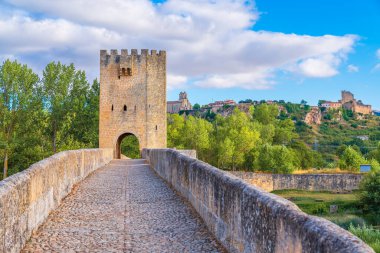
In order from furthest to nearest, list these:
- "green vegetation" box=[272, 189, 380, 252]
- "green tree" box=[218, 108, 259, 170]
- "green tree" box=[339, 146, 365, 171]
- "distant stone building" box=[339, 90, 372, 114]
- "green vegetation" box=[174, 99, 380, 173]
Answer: "distant stone building" box=[339, 90, 372, 114] < "green tree" box=[218, 108, 259, 170] < "green tree" box=[339, 146, 365, 171] < "green vegetation" box=[174, 99, 380, 173] < "green vegetation" box=[272, 189, 380, 252]

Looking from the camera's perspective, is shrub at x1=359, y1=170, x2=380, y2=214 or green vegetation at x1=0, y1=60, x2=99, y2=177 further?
green vegetation at x1=0, y1=60, x2=99, y2=177

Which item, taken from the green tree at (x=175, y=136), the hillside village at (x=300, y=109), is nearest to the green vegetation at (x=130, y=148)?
the green tree at (x=175, y=136)

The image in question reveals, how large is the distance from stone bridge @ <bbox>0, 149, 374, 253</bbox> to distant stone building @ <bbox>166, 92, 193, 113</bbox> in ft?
548

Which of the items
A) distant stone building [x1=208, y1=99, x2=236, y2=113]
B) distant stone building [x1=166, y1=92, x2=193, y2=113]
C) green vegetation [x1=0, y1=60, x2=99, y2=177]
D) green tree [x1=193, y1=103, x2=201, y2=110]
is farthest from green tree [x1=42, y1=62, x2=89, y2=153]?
green tree [x1=193, y1=103, x2=201, y2=110]

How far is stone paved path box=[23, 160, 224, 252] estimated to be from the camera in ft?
17.6

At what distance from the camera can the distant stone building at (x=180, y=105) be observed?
17888cm

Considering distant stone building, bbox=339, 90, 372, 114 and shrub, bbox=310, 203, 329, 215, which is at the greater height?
distant stone building, bbox=339, 90, 372, 114

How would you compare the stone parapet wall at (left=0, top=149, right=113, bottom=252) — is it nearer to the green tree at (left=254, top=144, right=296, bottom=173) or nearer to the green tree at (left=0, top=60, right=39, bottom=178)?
the green tree at (left=0, top=60, right=39, bottom=178)

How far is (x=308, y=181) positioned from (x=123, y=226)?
38512mm

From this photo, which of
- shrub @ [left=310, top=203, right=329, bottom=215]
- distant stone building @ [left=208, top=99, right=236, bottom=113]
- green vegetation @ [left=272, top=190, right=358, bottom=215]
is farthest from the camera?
distant stone building @ [left=208, top=99, right=236, bottom=113]

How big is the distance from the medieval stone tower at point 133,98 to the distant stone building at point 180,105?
462ft

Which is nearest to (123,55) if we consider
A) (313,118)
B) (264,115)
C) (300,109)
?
(264,115)

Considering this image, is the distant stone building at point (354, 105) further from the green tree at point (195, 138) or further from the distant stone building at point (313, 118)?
the green tree at point (195, 138)

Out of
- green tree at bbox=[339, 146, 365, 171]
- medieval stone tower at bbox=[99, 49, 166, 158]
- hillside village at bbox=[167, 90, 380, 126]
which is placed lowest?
green tree at bbox=[339, 146, 365, 171]
